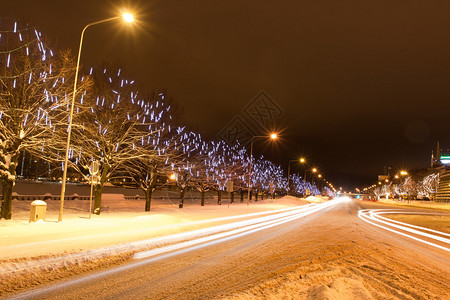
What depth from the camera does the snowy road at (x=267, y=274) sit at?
5.30 metres

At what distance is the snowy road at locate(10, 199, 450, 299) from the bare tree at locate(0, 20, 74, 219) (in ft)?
28.4

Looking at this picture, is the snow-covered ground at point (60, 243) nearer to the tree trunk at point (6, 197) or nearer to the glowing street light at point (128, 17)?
the tree trunk at point (6, 197)

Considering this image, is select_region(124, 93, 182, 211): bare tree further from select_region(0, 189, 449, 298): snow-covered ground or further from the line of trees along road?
select_region(0, 189, 449, 298): snow-covered ground

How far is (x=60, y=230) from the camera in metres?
11.8

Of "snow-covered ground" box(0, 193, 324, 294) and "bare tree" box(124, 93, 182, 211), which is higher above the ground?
"bare tree" box(124, 93, 182, 211)

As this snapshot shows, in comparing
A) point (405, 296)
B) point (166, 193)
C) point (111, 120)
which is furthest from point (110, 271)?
point (166, 193)

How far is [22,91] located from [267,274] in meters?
13.0

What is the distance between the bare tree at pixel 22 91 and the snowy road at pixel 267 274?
8.64 metres

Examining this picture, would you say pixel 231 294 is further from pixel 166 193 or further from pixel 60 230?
pixel 166 193

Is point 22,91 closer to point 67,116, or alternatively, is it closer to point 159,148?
point 67,116

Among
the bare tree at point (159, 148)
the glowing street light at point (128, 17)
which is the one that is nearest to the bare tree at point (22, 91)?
the glowing street light at point (128, 17)

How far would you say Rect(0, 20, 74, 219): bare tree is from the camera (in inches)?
521

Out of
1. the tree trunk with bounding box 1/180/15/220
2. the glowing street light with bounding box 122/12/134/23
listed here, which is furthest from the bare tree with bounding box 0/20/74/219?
the glowing street light with bounding box 122/12/134/23

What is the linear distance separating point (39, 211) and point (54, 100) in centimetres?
516
